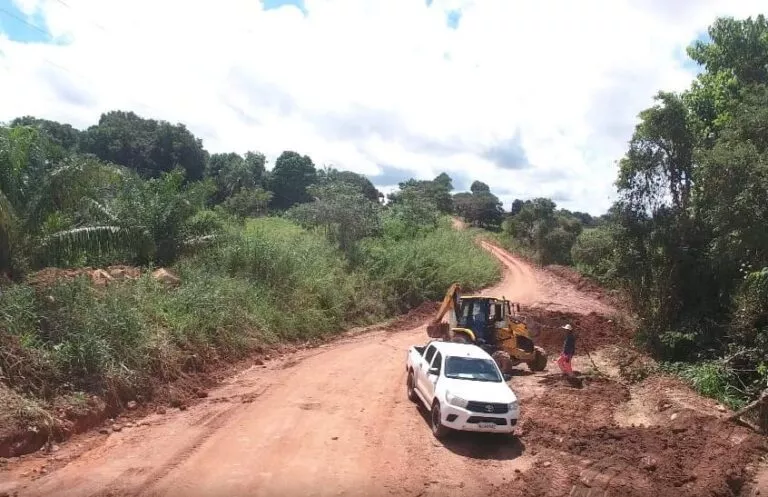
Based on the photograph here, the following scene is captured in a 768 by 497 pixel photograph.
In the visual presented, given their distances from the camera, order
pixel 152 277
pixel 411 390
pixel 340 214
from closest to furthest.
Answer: pixel 411 390 → pixel 152 277 → pixel 340 214

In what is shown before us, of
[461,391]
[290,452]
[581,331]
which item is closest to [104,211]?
[290,452]

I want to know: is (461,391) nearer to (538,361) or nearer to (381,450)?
(381,450)

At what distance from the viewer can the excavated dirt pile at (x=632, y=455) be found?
9602 millimetres

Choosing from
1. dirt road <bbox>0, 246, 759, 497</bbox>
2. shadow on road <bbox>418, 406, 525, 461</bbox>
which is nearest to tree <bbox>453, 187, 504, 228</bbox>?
dirt road <bbox>0, 246, 759, 497</bbox>

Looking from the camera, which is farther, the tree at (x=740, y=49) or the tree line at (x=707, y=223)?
the tree at (x=740, y=49)

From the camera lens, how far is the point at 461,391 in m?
11.6

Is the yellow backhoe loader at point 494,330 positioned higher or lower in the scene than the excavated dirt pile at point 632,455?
higher

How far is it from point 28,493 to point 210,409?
15.5ft

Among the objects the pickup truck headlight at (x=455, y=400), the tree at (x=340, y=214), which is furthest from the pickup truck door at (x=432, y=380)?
the tree at (x=340, y=214)

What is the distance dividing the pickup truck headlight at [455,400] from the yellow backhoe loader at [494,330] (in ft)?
19.4

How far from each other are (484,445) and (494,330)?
681 centimetres

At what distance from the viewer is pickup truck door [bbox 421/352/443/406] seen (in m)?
12.4

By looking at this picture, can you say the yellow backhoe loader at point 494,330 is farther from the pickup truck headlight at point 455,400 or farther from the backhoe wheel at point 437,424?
the pickup truck headlight at point 455,400

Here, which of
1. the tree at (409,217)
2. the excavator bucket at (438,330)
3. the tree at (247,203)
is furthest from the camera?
the tree at (247,203)
